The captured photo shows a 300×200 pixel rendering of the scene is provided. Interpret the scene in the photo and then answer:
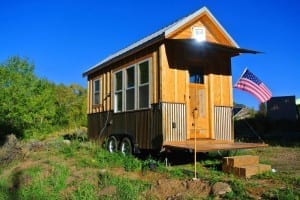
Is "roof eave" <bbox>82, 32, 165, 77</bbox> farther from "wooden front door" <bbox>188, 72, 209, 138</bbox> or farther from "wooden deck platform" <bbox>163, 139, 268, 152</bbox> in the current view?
"wooden deck platform" <bbox>163, 139, 268, 152</bbox>

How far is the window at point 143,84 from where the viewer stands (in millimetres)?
12969

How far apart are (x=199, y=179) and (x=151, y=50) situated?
5.30 meters

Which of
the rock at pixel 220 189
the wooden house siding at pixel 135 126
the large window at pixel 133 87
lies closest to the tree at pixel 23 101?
the wooden house siding at pixel 135 126

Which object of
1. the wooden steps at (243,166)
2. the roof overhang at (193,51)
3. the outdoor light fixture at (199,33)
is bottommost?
the wooden steps at (243,166)

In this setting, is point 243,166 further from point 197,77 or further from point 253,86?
point 253,86

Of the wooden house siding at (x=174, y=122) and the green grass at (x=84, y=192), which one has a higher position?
the wooden house siding at (x=174, y=122)

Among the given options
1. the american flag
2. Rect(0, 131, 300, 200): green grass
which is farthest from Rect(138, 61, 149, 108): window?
the american flag

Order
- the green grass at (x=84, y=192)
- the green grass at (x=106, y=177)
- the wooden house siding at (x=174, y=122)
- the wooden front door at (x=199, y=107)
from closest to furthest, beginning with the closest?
the green grass at (x=106, y=177), the green grass at (x=84, y=192), the wooden house siding at (x=174, y=122), the wooden front door at (x=199, y=107)

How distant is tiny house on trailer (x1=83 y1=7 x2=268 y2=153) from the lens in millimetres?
12164

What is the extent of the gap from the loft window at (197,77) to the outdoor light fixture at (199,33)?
1.10 meters

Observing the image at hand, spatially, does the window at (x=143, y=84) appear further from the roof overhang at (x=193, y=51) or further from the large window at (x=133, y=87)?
the roof overhang at (x=193, y=51)

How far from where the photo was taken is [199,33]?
13.2 m

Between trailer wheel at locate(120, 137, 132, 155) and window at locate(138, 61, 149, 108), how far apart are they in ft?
4.79

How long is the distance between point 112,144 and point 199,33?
5272 mm
